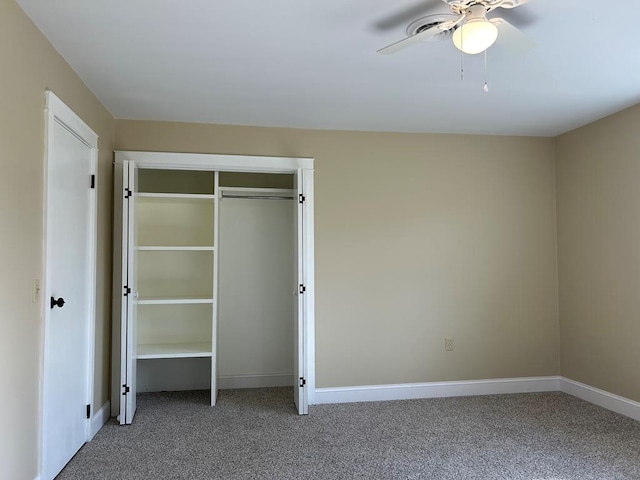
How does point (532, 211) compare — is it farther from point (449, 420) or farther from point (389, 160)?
point (449, 420)

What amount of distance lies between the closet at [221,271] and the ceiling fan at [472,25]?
1870 millimetres

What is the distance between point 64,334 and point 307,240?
6.08 feet

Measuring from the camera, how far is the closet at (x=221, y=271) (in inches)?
146

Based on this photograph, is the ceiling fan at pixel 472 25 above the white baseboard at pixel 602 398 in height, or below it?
above

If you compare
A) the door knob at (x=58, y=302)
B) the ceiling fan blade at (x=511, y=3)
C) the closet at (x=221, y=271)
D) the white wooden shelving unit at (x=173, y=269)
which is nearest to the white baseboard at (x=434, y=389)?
the closet at (x=221, y=271)

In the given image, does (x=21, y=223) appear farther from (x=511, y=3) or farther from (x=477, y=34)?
(x=511, y=3)

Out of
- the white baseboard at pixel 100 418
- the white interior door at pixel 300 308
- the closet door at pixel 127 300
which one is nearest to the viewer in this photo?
the white baseboard at pixel 100 418

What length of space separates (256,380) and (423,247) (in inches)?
82.4

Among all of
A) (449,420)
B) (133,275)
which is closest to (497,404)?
(449,420)

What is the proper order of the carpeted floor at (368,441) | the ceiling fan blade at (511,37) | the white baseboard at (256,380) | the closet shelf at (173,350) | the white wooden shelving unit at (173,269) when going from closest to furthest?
the ceiling fan blade at (511,37)
the carpeted floor at (368,441)
the closet shelf at (173,350)
the white wooden shelving unit at (173,269)
the white baseboard at (256,380)

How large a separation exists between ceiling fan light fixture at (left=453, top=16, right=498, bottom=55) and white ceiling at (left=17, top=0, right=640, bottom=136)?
0.24 meters

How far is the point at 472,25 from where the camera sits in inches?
69.9

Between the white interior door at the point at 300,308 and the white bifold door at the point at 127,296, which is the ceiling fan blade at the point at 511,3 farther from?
the white bifold door at the point at 127,296

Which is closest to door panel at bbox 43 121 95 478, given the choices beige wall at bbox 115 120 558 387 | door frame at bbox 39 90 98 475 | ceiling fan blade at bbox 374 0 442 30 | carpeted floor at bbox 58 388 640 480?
door frame at bbox 39 90 98 475
